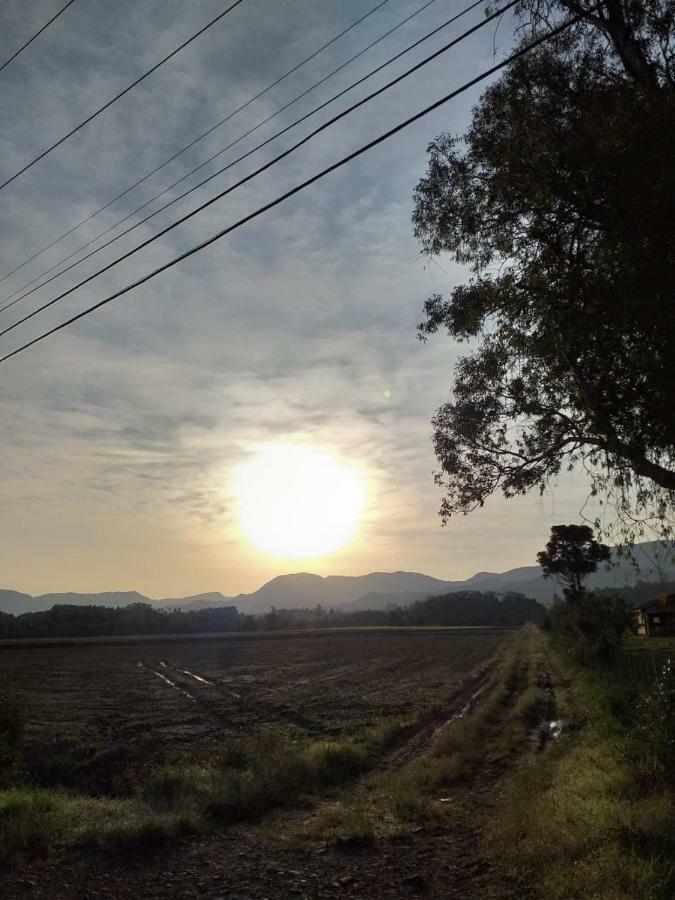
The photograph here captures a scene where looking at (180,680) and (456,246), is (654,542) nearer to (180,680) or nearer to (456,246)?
(456,246)

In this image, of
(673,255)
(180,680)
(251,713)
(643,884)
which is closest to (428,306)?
(673,255)

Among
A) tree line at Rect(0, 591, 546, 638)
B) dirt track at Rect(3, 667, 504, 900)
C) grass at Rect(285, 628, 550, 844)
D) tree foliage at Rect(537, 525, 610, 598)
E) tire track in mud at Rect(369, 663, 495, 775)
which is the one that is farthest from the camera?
tree line at Rect(0, 591, 546, 638)

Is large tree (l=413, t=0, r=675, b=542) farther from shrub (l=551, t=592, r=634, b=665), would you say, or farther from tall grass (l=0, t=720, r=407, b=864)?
shrub (l=551, t=592, r=634, b=665)

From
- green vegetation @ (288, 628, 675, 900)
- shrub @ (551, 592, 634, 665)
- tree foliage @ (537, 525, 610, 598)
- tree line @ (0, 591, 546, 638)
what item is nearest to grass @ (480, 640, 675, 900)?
green vegetation @ (288, 628, 675, 900)

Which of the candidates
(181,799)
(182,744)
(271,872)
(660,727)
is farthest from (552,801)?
(182,744)

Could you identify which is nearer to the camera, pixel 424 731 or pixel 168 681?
pixel 424 731

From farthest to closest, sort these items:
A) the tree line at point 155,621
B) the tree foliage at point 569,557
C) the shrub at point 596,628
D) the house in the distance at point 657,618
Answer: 1. the tree line at point 155,621
2. the house in the distance at point 657,618
3. the tree foliage at point 569,557
4. the shrub at point 596,628

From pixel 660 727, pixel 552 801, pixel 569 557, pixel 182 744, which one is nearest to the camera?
pixel 552 801

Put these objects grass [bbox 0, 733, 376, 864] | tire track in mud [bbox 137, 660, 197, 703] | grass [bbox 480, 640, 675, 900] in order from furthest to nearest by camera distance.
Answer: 1. tire track in mud [bbox 137, 660, 197, 703]
2. grass [bbox 0, 733, 376, 864]
3. grass [bbox 480, 640, 675, 900]

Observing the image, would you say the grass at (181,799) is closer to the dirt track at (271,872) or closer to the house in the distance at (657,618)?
the dirt track at (271,872)

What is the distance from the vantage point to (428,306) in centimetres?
1534

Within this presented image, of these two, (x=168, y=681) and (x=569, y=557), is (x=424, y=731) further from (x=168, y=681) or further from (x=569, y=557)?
(x=569, y=557)

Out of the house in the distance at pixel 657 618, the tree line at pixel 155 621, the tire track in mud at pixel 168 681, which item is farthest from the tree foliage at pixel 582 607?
the tree line at pixel 155 621

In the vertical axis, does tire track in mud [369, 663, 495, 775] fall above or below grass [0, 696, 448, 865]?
below
